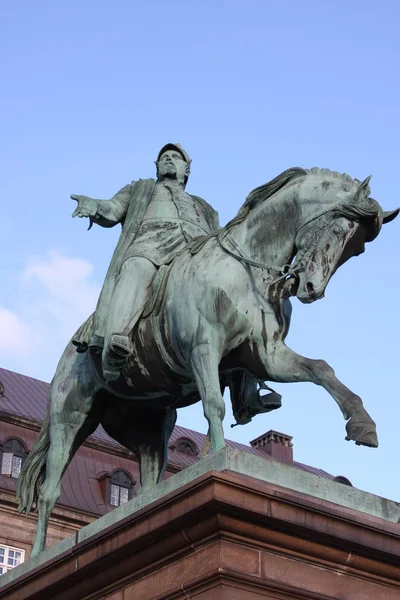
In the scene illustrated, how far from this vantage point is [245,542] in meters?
8.32

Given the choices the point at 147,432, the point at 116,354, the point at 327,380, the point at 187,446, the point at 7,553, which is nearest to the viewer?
the point at 327,380

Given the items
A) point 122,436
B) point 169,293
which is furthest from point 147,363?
point 122,436

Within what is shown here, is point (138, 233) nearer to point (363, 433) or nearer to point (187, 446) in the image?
point (363, 433)

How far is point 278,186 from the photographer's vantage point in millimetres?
11102

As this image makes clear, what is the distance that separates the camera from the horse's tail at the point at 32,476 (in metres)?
12.4

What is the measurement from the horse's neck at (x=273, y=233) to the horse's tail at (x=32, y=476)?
3118 millimetres

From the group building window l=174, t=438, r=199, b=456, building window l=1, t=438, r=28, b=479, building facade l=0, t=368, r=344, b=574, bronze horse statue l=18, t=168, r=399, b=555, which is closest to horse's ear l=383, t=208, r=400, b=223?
bronze horse statue l=18, t=168, r=399, b=555

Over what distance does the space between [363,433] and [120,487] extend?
Result: 113 ft

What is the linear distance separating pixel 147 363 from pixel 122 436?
160 cm

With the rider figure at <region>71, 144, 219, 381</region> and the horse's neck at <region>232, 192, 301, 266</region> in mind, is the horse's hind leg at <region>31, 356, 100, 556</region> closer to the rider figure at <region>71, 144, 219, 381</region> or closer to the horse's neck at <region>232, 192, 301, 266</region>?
the rider figure at <region>71, 144, 219, 381</region>

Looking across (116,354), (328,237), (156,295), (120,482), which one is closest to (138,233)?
(156,295)

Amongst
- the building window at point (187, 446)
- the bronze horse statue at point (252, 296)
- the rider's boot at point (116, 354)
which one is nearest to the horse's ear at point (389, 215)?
the bronze horse statue at point (252, 296)

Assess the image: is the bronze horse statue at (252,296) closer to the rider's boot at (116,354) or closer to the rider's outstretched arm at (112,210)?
the rider's boot at (116,354)

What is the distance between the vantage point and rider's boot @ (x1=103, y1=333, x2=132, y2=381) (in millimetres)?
10781
